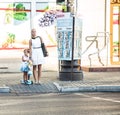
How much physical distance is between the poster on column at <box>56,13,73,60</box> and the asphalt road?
2894mm

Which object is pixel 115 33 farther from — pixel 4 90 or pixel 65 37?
pixel 4 90

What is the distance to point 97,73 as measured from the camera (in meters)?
21.7

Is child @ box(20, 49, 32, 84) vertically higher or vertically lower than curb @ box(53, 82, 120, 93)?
higher

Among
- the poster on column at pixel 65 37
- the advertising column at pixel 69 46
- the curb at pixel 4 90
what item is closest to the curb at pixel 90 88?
the curb at pixel 4 90

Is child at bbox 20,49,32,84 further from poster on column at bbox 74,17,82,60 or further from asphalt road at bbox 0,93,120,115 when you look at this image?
poster on column at bbox 74,17,82,60

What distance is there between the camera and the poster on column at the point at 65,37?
61.8 feet

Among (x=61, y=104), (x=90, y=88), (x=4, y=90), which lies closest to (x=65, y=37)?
(x=90, y=88)

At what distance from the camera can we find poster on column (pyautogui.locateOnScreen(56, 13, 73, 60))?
1883 centimetres

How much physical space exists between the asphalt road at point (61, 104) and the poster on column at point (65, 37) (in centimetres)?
289

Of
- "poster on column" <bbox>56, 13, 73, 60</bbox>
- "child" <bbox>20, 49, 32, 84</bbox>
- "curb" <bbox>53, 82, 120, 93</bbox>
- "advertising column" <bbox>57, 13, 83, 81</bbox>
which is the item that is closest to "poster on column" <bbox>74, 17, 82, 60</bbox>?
"advertising column" <bbox>57, 13, 83, 81</bbox>

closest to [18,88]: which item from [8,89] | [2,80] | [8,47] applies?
[8,89]

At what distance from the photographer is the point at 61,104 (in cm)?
1390

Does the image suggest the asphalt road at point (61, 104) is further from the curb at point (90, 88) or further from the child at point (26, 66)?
the child at point (26, 66)

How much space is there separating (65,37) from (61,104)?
5369 mm
